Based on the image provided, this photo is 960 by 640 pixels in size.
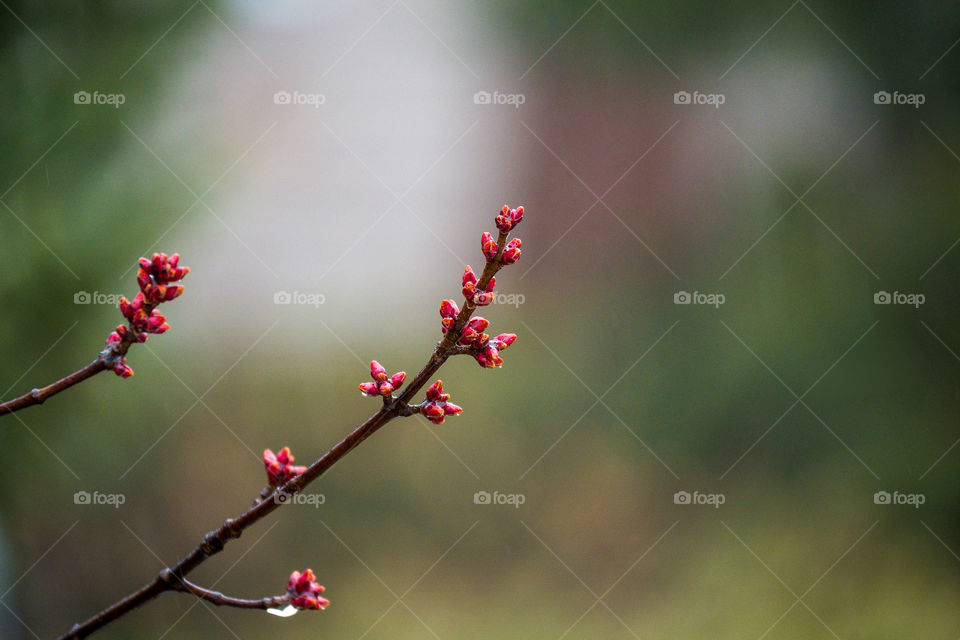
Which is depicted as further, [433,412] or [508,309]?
[508,309]

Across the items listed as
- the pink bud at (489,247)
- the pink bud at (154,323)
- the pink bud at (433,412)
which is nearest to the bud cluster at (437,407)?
the pink bud at (433,412)

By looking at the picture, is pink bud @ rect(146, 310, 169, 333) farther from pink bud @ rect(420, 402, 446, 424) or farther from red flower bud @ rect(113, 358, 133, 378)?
pink bud @ rect(420, 402, 446, 424)

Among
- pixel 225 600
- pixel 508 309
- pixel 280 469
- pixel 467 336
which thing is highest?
pixel 508 309

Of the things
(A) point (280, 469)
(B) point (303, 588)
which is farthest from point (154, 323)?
(B) point (303, 588)

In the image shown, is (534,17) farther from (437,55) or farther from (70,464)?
(70,464)

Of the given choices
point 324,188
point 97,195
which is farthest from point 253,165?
point 97,195

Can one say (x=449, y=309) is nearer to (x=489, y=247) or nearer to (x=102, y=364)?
(x=489, y=247)

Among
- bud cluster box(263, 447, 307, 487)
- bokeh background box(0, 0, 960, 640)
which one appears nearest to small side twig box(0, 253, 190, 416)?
bud cluster box(263, 447, 307, 487)
